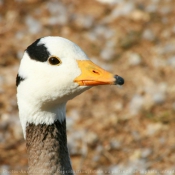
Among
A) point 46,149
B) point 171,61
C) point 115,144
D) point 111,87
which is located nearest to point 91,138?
point 115,144

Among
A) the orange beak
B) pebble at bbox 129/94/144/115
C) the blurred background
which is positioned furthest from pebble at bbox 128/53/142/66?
the orange beak

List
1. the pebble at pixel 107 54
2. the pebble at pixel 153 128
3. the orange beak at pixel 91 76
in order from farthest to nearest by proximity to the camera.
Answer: the pebble at pixel 107 54
the pebble at pixel 153 128
the orange beak at pixel 91 76

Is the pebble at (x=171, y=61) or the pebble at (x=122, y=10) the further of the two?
the pebble at (x=122, y=10)

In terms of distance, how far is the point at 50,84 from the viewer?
12.8 ft

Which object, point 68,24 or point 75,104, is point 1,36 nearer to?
point 68,24

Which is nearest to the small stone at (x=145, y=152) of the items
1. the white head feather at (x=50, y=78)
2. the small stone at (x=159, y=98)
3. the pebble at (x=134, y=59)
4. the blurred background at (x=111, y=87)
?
the blurred background at (x=111, y=87)

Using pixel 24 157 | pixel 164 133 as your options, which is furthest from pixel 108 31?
pixel 24 157

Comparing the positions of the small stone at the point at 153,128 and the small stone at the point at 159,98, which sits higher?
the small stone at the point at 159,98

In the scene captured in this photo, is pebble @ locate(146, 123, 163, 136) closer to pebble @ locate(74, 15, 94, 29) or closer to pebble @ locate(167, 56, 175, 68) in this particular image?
pebble @ locate(167, 56, 175, 68)

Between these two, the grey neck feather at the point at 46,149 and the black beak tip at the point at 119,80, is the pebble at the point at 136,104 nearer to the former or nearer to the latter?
the grey neck feather at the point at 46,149

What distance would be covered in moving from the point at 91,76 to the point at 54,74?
0.28 meters

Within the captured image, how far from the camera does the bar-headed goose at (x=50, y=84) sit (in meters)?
3.88

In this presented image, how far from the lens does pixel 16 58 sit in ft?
24.4

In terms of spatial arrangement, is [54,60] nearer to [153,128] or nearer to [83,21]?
[153,128]
